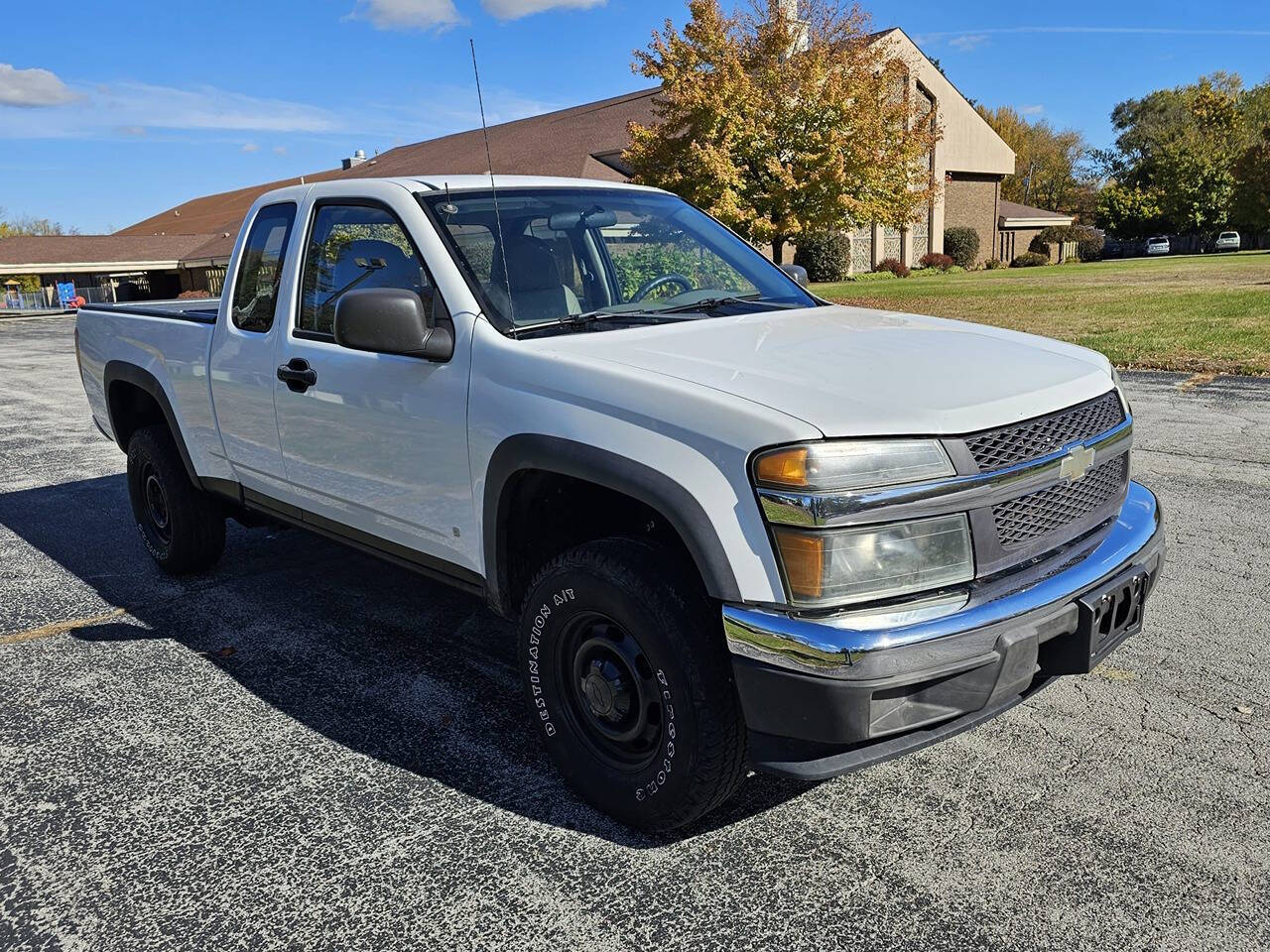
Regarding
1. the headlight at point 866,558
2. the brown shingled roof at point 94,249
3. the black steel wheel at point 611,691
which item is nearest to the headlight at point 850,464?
the headlight at point 866,558

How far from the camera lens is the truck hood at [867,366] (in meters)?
2.63

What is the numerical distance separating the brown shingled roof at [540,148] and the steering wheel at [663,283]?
2548cm

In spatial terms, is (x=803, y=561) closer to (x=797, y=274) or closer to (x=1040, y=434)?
(x=1040, y=434)

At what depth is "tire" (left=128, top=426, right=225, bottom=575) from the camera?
5.47 m

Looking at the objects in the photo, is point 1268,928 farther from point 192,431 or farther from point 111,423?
point 111,423

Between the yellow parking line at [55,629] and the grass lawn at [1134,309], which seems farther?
the grass lawn at [1134,309]

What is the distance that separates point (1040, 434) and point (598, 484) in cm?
126

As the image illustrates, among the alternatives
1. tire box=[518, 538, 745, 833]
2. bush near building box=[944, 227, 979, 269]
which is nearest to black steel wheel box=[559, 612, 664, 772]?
tire box=[518, 538, 745, 833]

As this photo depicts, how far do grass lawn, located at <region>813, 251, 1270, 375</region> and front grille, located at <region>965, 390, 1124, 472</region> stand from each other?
9598 mm

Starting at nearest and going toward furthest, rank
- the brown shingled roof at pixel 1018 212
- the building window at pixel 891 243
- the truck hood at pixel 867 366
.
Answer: the truck hood at pixel 867 366, the building window at pixel 891 243, the brown shingled roof at pixel 1018 212

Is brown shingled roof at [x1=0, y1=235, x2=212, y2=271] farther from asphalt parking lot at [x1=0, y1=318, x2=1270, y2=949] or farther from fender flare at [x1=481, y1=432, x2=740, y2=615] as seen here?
fender flare at [x1=481, y1=432, x2=740, y2=615]

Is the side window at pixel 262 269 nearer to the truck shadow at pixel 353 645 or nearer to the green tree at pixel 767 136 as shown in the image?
the truck shadow at pixel 353 645

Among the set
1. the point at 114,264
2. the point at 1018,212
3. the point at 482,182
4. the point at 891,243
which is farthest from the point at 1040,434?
the point at 1018,212

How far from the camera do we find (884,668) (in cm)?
247
